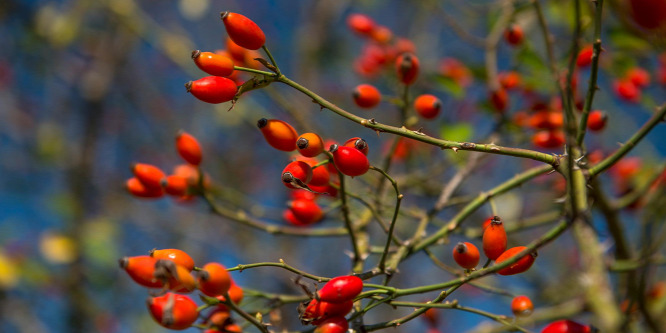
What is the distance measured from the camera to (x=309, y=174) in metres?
1.32

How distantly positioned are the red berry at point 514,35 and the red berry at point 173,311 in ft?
6.54

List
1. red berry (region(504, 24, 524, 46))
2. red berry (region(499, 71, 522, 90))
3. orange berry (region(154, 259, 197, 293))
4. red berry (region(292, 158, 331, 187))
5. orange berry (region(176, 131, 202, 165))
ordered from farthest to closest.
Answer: red berry (region(499, 71, 522, 90)), red berry (region(504, 24, 524, 46)), orange berry (region(176, 131, 202, 165)), red berry (region(292, 158, 331, 187)), orange berry (region(154, 259, 197, 293))

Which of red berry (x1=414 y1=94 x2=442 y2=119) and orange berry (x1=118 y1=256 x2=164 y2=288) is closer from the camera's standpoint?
orange berry (x1=118 y1=256 x2=164 y2=288)

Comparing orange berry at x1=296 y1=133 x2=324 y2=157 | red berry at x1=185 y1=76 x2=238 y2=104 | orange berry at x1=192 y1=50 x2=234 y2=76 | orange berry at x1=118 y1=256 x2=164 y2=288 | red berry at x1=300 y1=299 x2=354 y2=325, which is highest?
orange berry at x1=192 y1=50 x2=234 y2=76

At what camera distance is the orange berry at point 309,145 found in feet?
4.17

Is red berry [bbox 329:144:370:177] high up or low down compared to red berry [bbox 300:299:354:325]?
up

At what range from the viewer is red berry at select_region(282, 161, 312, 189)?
125cm

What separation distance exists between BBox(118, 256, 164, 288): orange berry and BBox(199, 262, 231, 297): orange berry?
11 cm

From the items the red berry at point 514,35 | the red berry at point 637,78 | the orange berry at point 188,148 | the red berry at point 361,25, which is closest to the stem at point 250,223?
the orange berry at point 188,148

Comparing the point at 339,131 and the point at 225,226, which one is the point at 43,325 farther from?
the point at 339,131

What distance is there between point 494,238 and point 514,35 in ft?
4.99

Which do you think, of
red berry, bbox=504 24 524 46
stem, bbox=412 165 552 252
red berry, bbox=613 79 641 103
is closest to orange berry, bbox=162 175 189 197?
stem, bbox=412 165 552 252

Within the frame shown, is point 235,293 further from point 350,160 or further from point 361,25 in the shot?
point 361,25

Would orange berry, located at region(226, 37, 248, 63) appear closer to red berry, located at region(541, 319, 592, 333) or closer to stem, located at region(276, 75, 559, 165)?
stem, located at region(276, 75, 559, 165)
